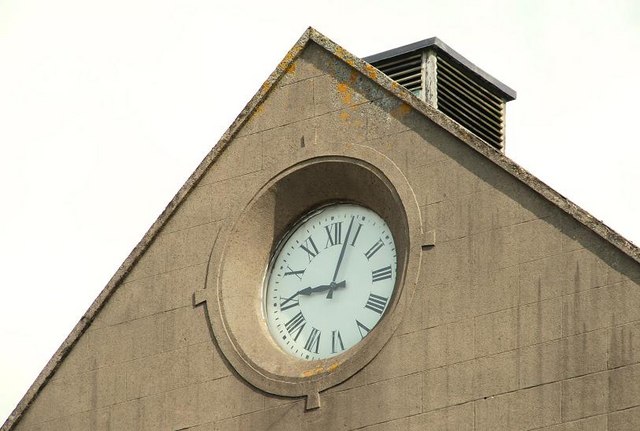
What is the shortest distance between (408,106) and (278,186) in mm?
1636

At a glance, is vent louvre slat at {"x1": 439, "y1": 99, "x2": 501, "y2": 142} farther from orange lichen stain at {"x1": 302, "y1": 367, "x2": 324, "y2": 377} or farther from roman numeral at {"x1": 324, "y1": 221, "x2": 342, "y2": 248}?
orange lichen stain at {"x1": 302, "y1": 367, "x2": 324, "y2": 377}

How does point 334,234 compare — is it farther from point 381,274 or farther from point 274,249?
point 381,274

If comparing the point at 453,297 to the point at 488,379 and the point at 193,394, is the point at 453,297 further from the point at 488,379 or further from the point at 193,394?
the point at 193,394

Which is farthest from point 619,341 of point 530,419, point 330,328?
point 330,328

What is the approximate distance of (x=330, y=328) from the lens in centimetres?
3114

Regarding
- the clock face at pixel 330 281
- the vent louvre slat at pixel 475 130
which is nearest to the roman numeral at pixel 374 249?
the clock face at pixel 330 281

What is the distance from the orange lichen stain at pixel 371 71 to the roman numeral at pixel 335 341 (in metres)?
2.62

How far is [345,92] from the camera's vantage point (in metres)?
31.9

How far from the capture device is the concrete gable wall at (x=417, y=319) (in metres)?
29.2

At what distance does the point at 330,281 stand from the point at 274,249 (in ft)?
2.87

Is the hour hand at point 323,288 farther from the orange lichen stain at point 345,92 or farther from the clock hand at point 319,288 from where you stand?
the orange lichen stain at point 345,92

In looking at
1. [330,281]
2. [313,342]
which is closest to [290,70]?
[330,281]

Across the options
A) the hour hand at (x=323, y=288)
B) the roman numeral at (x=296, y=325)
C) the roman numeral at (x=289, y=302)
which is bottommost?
the roman numeral at (x=296, y=325)

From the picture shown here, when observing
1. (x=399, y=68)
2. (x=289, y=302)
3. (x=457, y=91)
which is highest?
(x=399, y=68)
